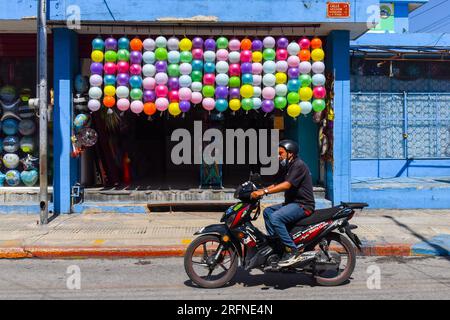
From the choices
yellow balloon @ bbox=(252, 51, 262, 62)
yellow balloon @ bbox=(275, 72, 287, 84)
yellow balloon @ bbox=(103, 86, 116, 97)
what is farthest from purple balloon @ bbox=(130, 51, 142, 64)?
yellow balloon @ bbox=(275, 72, 287, 84)

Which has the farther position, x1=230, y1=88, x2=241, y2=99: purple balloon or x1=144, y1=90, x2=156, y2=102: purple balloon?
x1=230, y1=88, x2=241, y2=99: purple balloon

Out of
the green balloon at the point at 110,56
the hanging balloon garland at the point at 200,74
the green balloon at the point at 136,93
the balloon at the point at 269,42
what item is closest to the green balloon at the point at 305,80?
the hanging balloon garland at the point at 200,74

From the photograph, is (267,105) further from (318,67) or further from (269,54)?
(318,67)

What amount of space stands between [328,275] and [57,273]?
11.8 feet

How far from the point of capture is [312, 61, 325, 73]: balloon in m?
11.0

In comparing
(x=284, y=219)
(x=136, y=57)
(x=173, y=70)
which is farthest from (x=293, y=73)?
(x=284, y=219)

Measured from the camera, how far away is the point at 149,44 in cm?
1076

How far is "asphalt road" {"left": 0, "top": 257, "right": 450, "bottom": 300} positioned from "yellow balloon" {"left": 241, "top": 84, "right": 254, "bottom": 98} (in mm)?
4293

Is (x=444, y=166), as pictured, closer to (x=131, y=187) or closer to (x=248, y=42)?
(x=248, y=42)

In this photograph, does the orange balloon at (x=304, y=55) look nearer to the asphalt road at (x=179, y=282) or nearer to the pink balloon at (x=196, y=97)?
the pink balloon at (x=196, y=97)

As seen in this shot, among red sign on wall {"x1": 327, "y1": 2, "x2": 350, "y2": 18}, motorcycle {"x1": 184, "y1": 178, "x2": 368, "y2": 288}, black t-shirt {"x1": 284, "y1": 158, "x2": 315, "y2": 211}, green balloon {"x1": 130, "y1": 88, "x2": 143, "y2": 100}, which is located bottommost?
motorcycle {"x1": 184, "y1": 178, "x2": 368, "y2": 288}

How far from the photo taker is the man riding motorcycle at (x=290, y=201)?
612 centimetres

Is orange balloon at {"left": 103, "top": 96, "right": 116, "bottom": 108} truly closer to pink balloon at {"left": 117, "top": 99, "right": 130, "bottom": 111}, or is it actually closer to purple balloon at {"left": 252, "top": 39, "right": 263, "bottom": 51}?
pink balloon at {"left": 117, "top": 99, "right": 130, "bottom": 111}
